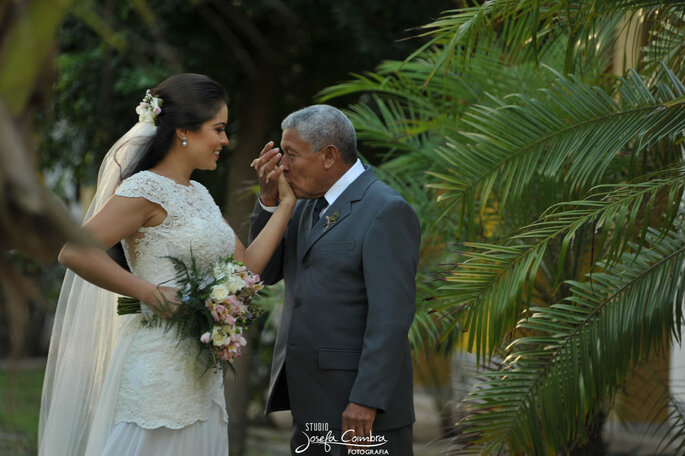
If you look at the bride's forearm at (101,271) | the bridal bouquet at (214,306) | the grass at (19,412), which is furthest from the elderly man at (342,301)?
the grass at (19,412)

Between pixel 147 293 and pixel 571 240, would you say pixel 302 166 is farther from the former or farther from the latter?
pixel 571 240

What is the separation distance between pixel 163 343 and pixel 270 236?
62 centimetres

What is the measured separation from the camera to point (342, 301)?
11.0 feet

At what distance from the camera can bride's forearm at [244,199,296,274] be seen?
139 inches

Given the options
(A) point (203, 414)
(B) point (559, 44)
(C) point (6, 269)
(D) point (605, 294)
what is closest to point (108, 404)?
(A) point (203, 414)

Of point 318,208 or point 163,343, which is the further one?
point 318,208

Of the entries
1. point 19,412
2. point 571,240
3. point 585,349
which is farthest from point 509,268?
point 19,412

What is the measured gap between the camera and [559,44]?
5.49 m

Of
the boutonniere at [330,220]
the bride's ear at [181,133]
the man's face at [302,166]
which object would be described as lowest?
the boutonniere at [330,220]

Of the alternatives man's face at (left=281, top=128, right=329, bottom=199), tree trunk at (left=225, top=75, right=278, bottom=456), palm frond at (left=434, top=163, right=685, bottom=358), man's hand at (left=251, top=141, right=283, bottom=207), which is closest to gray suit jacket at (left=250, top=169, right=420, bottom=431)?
man's face at (left=281, top=128, right=329, bottom=199)

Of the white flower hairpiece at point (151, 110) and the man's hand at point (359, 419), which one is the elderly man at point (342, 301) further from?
the white flower hairpiece at point (151, 110)

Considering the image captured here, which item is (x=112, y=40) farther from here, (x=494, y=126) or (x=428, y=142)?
(x=428, y=142)

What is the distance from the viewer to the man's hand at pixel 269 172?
3.51 metres

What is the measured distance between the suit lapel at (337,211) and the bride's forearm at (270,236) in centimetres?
11
